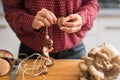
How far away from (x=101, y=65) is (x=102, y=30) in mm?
990

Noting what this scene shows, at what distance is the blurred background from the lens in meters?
1.70

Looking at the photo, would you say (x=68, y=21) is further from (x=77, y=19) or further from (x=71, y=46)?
(x=71, y=46)

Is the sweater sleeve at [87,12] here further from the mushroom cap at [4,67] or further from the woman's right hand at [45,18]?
the mushroom cap at [4,67]

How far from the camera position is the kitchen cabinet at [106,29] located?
5.57 feet

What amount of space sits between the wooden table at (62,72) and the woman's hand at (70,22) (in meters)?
0.12

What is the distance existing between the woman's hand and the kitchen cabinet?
852 mm

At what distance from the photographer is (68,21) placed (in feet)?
2.78

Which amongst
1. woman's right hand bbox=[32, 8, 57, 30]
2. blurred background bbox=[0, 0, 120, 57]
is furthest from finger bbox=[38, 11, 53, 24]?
blurred background bbox=[0, 0, 120, 57]

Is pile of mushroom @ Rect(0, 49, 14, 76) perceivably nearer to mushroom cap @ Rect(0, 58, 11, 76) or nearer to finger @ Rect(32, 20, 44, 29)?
mushroom cap @ Rect(0, 58, 11, 76)

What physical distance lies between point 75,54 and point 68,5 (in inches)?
8.5

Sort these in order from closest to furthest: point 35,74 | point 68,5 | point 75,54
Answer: point 35,74 < point 68,5 < point 75,54

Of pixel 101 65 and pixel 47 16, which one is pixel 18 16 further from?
pixel 101 65

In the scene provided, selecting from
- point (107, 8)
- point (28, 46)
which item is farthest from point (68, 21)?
point (107, 8)

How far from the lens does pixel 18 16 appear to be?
96cm
